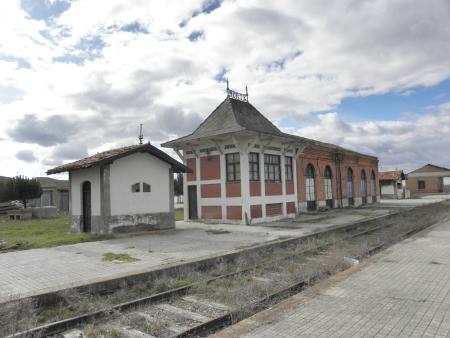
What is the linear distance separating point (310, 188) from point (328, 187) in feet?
10.6

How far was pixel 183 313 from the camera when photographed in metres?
5.82

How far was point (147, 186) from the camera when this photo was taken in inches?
611

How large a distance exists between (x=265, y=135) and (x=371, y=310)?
1310 centimetres

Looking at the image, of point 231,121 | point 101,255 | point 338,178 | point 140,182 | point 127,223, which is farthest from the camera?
point 338,178

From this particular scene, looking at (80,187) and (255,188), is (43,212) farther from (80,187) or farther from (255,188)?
(255,188)

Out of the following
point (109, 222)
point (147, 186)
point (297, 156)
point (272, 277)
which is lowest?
point (272, 277)

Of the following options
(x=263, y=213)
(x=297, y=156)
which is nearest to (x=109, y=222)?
(x=263, y=213)

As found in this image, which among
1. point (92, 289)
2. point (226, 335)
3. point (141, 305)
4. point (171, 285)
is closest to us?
point (226, 335)

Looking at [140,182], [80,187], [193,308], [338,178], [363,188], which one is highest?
[338,178]

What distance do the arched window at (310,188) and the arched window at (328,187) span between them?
82.8 inches

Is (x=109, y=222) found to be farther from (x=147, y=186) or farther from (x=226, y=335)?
(x=226, y=335)

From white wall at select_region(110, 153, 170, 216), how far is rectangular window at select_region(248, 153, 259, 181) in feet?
13.5

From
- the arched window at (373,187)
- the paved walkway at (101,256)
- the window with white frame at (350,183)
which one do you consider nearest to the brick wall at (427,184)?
the arched window at (373,187)

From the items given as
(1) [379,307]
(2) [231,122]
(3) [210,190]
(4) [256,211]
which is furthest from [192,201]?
(1) [379,307]
